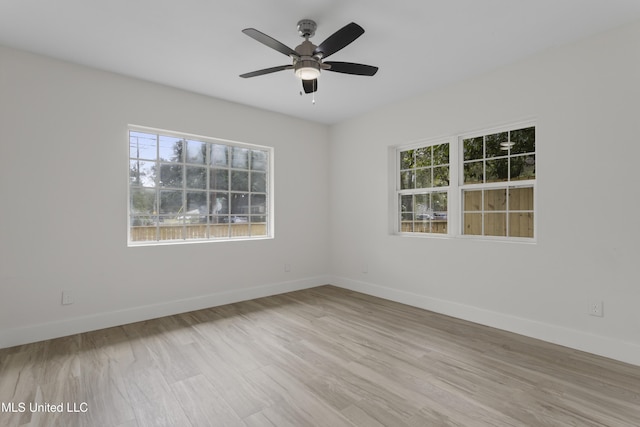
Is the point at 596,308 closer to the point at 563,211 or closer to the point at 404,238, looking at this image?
the point at 563,211

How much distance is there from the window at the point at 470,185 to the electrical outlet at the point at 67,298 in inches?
155

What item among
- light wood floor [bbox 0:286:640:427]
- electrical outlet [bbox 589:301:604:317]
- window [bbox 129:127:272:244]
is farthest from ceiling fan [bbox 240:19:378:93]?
electrical outlet [bbox 589:301:604:317]

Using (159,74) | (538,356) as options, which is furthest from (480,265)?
(159,74)

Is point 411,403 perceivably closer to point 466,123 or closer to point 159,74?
point 466,123

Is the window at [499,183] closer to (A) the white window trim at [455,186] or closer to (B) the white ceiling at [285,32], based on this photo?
(A) the white window trim at [455,186]

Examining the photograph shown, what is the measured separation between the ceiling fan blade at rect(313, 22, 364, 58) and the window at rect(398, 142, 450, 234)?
86.4 inches

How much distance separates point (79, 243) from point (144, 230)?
0.65 metres

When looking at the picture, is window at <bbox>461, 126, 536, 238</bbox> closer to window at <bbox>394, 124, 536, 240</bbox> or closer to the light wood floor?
window at <bbox>394, 124, 536, 240</bbox>

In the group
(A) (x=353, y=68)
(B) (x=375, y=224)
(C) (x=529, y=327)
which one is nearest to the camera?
(A) (x=353, y=68)

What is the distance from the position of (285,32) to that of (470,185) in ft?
8.58

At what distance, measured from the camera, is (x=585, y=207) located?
2.78m

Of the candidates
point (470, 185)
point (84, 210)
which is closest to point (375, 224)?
point (470, 185)

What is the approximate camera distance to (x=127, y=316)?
3.43m

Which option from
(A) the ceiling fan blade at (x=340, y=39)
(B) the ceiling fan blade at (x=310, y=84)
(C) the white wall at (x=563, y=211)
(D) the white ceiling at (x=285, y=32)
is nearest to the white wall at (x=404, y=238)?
(C) the white wall at (x=563, y=211)
